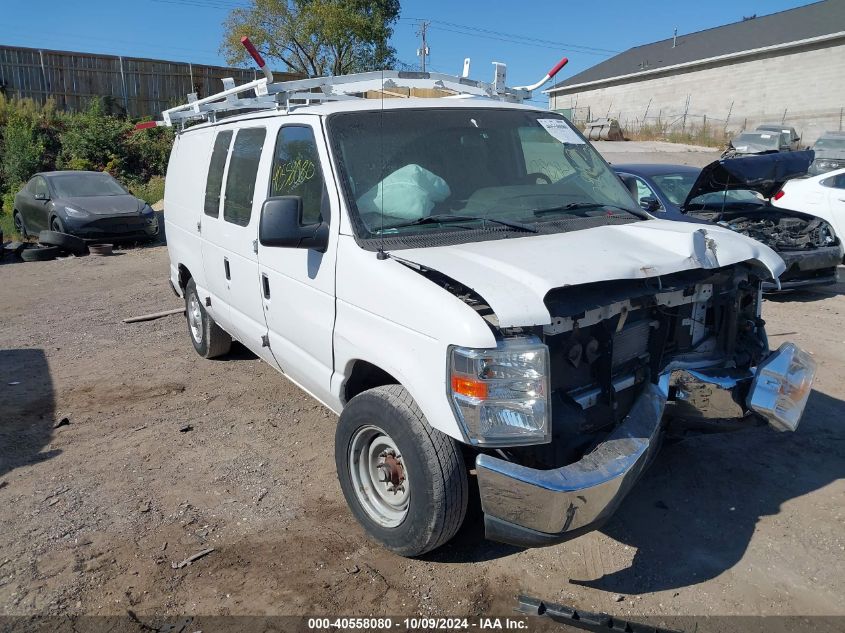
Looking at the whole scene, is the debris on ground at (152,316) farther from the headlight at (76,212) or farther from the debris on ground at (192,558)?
the headlight at (76,212)

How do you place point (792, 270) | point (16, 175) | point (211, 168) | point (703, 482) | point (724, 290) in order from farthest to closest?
point (16, 175), point (792, 270), point (211, 168), point (703, 482), point (724, 290)

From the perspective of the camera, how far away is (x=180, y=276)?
664 cm

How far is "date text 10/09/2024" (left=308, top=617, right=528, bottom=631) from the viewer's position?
2.96 metres

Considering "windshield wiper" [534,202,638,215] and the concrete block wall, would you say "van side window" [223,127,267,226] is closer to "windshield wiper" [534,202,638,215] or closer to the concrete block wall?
"windshield wiper" [534,202,638,215]

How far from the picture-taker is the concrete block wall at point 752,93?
Result: 31516 millimetres

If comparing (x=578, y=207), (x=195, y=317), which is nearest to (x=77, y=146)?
(x=195, y=317)

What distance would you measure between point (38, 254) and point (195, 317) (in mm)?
8195

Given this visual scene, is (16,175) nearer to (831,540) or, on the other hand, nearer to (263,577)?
(263,577)

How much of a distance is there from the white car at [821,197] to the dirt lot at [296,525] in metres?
5.43

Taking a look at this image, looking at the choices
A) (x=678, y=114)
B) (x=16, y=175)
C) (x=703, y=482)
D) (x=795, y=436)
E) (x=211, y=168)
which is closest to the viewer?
(x=703, y=482)

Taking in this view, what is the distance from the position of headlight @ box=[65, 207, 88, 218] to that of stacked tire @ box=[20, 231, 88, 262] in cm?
42

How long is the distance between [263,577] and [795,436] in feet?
11.8

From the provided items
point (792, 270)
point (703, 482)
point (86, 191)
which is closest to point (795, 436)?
point (703, 482)

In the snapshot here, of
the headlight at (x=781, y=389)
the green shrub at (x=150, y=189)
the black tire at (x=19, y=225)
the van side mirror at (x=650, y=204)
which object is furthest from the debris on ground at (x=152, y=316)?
the green shrub at (x=150, y=189)
